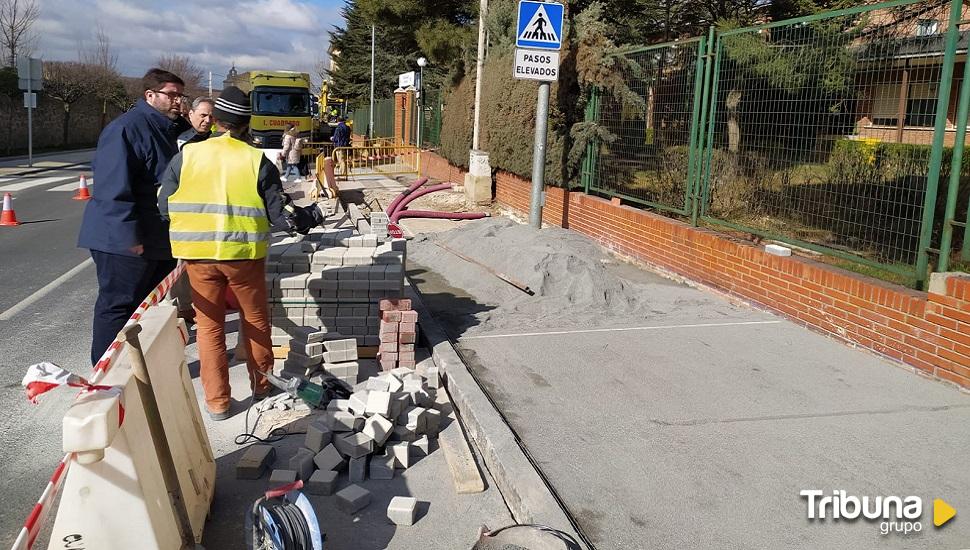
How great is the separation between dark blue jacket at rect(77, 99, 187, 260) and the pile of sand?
3.05 meters

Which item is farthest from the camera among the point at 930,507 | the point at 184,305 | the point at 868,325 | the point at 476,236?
the point at 476,236

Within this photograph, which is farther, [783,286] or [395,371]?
[783,286]

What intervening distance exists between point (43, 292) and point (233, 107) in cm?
495

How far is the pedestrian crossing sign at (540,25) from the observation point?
10.4 m

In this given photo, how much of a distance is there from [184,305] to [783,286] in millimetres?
5511

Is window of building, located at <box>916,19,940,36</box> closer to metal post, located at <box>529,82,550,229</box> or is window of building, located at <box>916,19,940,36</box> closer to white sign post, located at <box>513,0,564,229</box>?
white sign post, located at <box>513,0,564,229</box>

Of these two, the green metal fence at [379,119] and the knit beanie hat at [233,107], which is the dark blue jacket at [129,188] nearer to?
the knit beanie hat at [233,107]

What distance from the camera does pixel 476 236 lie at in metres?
10.9

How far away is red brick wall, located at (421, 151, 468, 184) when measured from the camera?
20.9 meters

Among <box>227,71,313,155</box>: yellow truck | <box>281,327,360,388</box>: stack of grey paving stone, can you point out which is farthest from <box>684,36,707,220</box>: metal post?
<box>227,71,313,155</box>: yellow truck

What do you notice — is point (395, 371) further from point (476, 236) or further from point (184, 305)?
point (476, 236)

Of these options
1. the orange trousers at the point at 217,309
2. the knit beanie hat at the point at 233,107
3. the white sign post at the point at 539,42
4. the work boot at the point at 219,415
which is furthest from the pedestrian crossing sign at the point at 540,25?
the work boot at the point at 219,415

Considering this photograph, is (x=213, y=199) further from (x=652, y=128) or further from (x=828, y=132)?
(x=652, y=128)

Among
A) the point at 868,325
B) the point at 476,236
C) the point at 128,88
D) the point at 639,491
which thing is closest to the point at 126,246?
the point at 639,491
